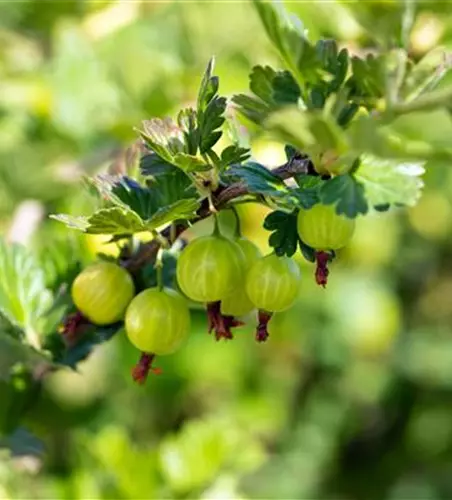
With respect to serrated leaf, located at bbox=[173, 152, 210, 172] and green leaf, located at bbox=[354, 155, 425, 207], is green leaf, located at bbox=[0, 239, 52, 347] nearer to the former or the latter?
serrated leaf, located at bbox=[173, 152, 210, 172]

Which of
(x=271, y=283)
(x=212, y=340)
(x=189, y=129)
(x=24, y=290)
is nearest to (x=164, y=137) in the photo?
(x=189, y=129)

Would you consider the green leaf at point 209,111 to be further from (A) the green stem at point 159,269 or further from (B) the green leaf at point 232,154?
(A) the green stem at point 159,269

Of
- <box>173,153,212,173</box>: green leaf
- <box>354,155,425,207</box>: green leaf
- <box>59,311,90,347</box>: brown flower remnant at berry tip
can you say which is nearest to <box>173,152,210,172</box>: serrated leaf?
<box>173,153,212,173</box>: green leaf

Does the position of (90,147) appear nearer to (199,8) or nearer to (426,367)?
(199,8)

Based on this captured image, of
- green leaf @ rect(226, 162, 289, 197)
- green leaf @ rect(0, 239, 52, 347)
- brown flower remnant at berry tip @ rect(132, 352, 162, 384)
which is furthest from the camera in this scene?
green leaf @ rect(0, 239, 52, 347)

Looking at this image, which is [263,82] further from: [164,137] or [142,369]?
[142,369]

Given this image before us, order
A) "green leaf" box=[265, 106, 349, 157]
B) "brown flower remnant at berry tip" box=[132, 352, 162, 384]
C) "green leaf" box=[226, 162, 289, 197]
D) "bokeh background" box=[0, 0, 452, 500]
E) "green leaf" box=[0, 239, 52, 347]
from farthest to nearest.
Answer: "bokeh background" box=[0, 0, 452, 500], "green leaf" box=[0, 239, 52, 347], "brown flower remnant at berry tip" box=[132, 352, 162, 384], "green leaf" box=[226, 162, 289, 197], "green leaf" box=[265, 106, 349, 157]

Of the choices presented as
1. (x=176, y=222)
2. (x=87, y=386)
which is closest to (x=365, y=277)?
(x=87, y=386)
